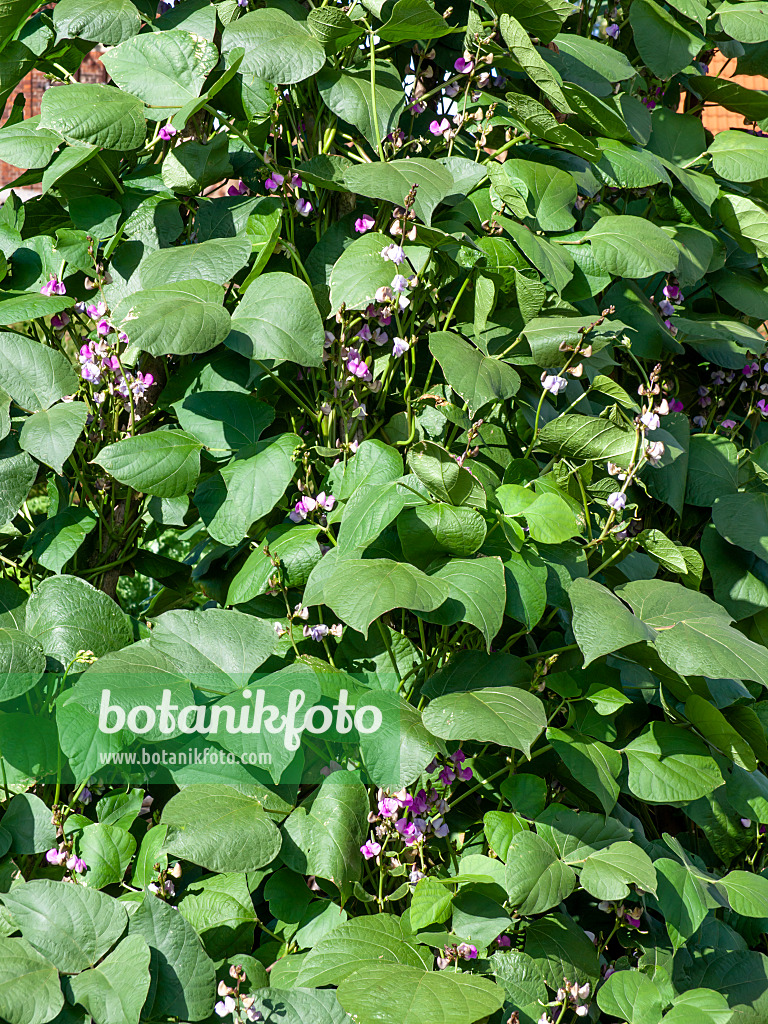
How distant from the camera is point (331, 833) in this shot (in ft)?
3.61

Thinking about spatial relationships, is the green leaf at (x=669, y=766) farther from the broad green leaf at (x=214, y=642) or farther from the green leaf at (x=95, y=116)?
the green leaf at (x=95, y=116)

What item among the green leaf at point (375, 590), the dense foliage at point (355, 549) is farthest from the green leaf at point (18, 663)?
the green leaf at point (375, 590)

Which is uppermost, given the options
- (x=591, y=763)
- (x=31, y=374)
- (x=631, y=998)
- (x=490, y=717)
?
(x=31, y=374)

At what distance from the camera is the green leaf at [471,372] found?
3.71 feet

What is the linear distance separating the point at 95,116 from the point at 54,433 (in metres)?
0.42

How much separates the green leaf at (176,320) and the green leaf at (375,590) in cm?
31

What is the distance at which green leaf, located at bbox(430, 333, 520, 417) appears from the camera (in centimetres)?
113

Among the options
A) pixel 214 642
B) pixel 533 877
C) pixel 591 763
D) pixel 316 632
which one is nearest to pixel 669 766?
pixel 591 763

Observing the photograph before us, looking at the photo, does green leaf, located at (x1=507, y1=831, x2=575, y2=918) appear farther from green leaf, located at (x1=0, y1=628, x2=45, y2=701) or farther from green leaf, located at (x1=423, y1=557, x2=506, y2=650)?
green leaf, located at (x1=0, y1=628, x2=45, y2=701)

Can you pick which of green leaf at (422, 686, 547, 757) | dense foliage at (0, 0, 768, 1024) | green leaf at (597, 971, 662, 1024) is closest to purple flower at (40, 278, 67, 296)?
dense foliage at (0, 0, 768, 1024)

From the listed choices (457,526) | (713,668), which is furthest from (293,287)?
(713,668)

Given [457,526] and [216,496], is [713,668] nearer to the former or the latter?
[457,526]

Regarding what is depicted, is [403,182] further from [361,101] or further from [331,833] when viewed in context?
[331,833]

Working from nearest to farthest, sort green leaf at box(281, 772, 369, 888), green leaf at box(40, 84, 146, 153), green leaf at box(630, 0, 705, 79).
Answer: green leaf at box(281, 772, 369, 888) < green leaf at box(40, 84, 146, 153) < green leaf at box(630, 0, 705, 79)
